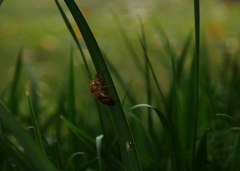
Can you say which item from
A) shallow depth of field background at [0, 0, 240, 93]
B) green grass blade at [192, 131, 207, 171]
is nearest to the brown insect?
green grass blade at [192, 131, 207, 171]

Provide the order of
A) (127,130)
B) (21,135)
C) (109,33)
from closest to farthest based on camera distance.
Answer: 1. (21,135)
2. (127,130)
3. (109,33)

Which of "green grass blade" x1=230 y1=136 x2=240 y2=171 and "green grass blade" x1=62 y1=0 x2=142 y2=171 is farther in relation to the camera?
"green grass blade" x1=230 y1=136 x2=240 y2=171

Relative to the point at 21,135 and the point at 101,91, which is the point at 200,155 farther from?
the point at 21,135

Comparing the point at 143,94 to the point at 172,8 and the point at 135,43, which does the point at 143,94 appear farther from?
the point at 172,8

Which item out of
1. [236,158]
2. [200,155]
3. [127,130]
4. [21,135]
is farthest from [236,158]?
[21,135]

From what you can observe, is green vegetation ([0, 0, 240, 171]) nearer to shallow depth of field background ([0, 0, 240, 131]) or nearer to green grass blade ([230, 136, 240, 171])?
green grass blade ([230, 136, 240, 171])

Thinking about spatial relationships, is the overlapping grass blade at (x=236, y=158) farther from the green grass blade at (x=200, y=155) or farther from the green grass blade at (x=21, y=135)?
the green grass blade at (x=21, y=135)

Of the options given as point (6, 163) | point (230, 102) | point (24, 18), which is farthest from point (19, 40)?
point (6, 163)

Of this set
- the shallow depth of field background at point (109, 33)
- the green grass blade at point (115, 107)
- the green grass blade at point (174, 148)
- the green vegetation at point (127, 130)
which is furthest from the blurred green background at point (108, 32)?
the green grass blade at point (115, 107)
